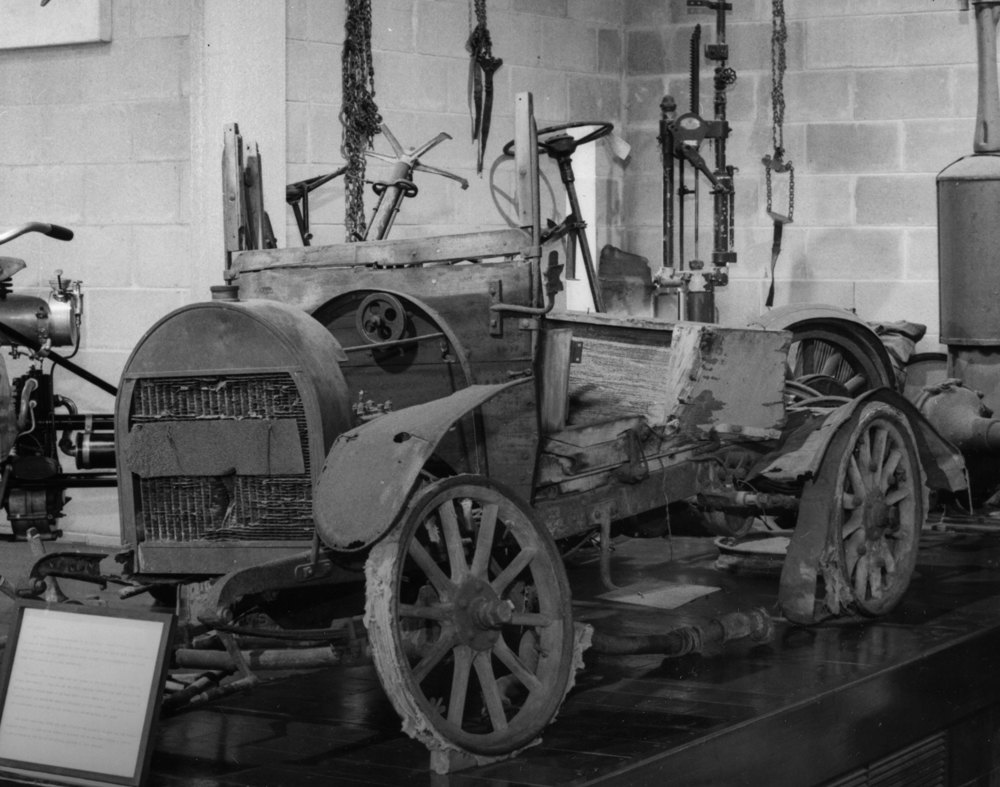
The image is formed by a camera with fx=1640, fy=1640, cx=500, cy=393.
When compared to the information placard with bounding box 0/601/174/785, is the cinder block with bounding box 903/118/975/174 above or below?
above

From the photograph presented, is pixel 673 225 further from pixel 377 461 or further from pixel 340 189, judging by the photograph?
pixel 377 461

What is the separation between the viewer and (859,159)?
7773 mm

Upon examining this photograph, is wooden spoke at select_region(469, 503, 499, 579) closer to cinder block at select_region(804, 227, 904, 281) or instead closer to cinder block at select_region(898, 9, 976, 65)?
cinder block at select_region(804, 227, 904, 281)

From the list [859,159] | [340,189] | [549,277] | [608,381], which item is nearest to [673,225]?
[859,159]

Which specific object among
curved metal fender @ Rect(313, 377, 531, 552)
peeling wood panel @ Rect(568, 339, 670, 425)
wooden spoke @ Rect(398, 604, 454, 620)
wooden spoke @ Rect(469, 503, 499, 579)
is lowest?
wooden spoke @ Rect(398, 604, 454, 620)

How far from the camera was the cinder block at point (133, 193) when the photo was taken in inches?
263

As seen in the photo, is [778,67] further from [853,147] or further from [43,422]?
[43,422]

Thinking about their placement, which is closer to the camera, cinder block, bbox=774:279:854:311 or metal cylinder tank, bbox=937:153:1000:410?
metal cylinder tank, bbox=937:153:1000:410

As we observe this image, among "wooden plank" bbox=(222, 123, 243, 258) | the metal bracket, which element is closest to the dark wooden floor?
the metal bracket

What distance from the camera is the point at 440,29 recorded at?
24.2ft

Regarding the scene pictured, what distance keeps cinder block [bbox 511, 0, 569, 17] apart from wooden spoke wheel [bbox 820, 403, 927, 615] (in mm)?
3658

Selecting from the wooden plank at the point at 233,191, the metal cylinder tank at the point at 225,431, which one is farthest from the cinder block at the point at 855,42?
the metal cylinder tank at the point at 225,431

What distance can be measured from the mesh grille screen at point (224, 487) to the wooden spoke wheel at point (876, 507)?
1581 millimetres

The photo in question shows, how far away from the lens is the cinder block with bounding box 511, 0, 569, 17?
772 centimetres
